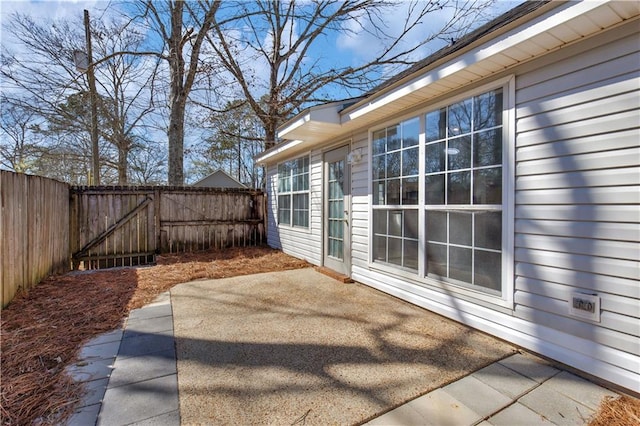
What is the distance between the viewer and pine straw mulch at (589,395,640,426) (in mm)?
1562

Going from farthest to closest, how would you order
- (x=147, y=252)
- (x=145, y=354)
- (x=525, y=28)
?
(x=147, y=252), (x=145, y=354), (x=525, y=28)

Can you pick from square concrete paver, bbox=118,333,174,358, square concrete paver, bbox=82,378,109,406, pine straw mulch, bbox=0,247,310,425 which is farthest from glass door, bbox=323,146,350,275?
square concrete paver, bbox=82,378,109,406

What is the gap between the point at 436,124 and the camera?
3.11 m

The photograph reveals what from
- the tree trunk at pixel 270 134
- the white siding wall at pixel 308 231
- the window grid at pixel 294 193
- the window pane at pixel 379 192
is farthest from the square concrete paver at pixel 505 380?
the tree trunk at pixel 270 134

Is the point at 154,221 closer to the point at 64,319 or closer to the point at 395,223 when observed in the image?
the point at 64,319

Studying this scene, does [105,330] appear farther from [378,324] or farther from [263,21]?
[263,21]

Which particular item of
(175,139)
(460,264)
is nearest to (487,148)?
(460,264)

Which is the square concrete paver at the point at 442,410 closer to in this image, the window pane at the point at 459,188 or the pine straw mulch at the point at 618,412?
the pine straw mulch at the point at 618,412

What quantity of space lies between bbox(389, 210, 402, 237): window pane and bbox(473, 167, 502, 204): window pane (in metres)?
1.05

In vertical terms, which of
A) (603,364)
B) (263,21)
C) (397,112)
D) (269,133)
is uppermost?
(263,21)

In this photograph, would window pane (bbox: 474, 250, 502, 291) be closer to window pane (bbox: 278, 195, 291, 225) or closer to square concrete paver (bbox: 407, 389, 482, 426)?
square concrete paver (bbox: 407, 389, 482, 426)

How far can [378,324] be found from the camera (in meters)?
2.86

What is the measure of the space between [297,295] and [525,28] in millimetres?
3384

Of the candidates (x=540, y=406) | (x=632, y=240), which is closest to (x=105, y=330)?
(x=540, y=406)
